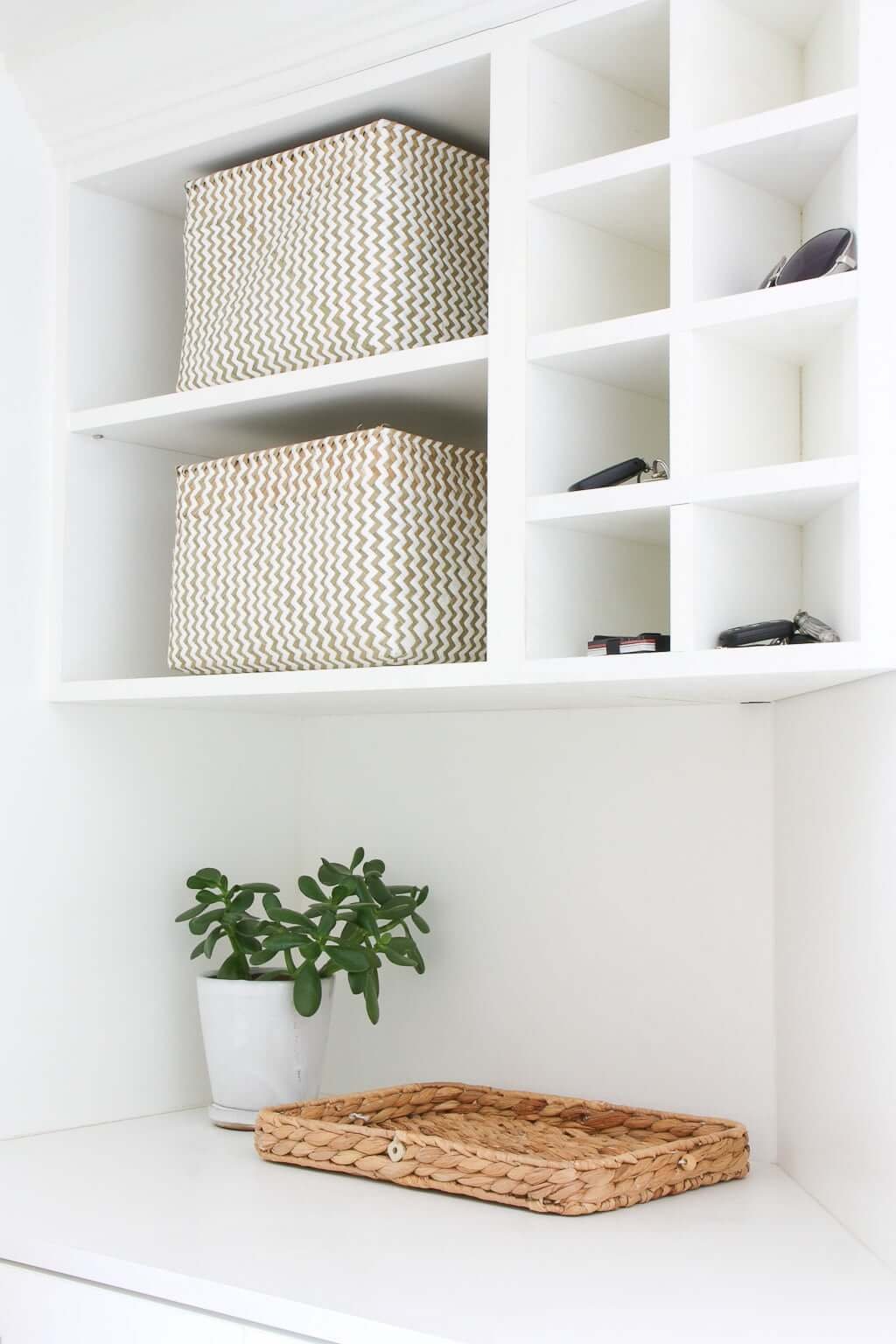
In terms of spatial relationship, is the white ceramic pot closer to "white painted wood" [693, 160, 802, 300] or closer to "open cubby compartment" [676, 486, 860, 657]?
"open cubby compartment" [676, 486, 860, 657]

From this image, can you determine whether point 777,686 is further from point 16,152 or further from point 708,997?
point 16,152

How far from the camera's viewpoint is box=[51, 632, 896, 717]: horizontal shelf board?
3.69 ft

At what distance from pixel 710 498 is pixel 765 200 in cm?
33

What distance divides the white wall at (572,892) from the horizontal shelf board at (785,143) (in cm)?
56

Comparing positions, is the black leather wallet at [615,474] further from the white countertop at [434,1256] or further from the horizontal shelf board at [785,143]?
the white countertop at [434,1256]

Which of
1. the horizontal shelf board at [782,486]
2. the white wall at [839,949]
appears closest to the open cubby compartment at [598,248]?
the horizontal shelf board at [782,486]

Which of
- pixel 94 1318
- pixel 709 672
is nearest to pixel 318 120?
pixel 709 672

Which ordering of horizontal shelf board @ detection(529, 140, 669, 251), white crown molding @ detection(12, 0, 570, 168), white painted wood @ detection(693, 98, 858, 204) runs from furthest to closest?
white crown molding @ detection(12, 0, 570, 168) < horizontal shelf board @ detection(529, 140, 669, 251) < white painted wood @ detection(693, 98, 858, 204)

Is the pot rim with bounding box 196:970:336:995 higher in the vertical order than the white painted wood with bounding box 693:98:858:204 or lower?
lower

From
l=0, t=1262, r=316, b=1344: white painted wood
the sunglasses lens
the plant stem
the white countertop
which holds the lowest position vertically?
l=0, t=1262, r=316, b=1344: white painted wood

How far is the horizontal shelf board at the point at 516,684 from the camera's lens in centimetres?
113

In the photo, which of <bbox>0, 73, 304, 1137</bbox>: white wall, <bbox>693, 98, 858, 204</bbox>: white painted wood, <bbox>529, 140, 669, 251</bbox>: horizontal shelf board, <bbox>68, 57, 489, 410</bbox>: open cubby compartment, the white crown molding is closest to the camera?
<bbox>693, 98, 858, 204</bbox>: white painted wood

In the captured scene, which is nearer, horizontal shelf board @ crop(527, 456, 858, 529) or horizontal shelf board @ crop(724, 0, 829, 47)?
horizontal shelf board @ crop(527, 456, 858, 529)

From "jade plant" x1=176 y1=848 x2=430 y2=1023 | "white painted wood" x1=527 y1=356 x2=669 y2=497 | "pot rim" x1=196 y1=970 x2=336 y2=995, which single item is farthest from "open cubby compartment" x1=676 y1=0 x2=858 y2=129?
"pot rim" x1=196 y1=970 x2=336 y2=995
